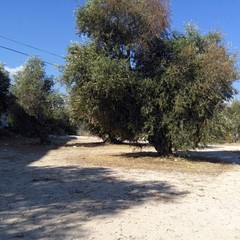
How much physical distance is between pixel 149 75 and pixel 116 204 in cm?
997

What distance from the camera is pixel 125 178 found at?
1202cm

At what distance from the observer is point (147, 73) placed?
17734mm

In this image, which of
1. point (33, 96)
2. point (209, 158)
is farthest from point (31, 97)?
point (209, 158)

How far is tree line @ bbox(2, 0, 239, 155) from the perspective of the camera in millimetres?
16766

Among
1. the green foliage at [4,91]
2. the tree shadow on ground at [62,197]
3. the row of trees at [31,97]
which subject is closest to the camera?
the tree shadow on ground at [62,197]

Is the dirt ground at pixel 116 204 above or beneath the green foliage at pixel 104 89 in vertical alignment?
beneath

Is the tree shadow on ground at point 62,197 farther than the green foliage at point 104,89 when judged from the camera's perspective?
No

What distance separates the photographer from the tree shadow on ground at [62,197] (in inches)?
254

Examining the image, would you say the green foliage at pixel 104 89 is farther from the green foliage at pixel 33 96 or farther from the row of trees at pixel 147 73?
the green foliage at pixel 33 96

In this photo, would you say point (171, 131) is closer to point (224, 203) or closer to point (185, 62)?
point (185, 62)

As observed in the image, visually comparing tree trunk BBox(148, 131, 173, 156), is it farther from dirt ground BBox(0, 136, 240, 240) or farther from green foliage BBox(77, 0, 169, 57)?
dirt ground BBox(0, 136, 240, 240)

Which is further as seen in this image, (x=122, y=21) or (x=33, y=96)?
(x=33, y=96)

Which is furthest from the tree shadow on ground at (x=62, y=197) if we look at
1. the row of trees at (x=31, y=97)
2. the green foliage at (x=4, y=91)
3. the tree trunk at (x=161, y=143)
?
the green foliage at (x=4, y=91)

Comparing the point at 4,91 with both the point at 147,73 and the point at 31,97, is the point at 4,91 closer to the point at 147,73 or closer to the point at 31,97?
the point at 31,97
